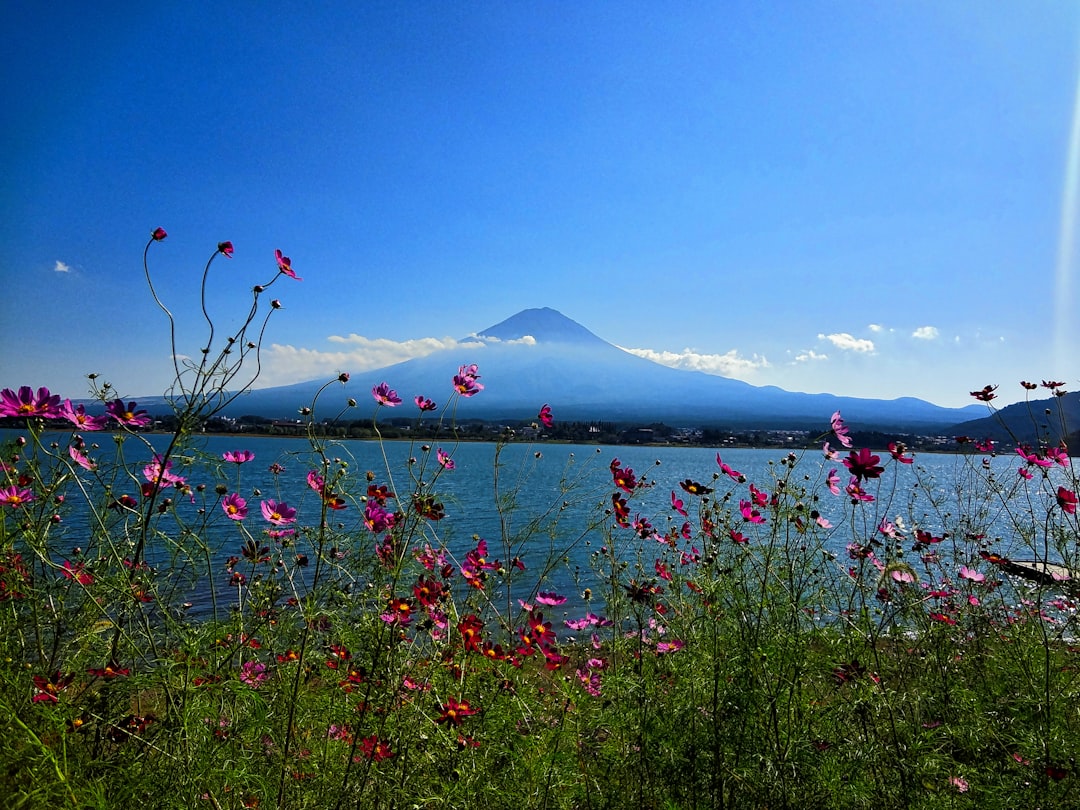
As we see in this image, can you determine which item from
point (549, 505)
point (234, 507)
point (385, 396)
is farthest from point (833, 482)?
point (549, 505)

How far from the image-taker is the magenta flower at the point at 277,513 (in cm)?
180

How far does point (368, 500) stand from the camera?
2094mm

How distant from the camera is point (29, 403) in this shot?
150cm

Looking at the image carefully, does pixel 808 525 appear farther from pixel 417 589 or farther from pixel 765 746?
pixel 417 589

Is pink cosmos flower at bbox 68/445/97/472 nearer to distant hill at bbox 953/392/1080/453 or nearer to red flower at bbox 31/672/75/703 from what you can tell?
red flower at bbox 31/672/75/703

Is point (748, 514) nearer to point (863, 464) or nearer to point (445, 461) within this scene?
point (863, 464)

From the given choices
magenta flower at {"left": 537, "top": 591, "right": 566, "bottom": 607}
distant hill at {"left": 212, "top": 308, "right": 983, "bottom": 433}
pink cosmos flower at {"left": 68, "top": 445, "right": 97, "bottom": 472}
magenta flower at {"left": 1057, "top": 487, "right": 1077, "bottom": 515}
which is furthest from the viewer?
distant hill at {"left": 212, "top": 308, "right": 983, "bottom": 433}

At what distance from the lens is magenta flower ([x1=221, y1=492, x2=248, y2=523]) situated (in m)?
1.83

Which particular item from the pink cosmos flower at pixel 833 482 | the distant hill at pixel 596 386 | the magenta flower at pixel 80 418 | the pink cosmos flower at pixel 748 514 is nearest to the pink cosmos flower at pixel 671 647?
the pink cosmos flower at pixel 748 514

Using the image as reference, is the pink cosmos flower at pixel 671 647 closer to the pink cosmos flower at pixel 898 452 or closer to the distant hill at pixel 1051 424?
the pink cosmos flower at pixel 898 452

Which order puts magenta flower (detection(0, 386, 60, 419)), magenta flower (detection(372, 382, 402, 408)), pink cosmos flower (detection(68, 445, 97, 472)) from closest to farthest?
magenta flower (detection(0, 386, 60, 419)) → pink cosmos flower (detection(68, 445, 97, 472)) → magenta flower (detection(372, 382, 402, 408))

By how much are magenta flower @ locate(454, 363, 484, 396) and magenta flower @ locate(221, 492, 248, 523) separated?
28.4 inches

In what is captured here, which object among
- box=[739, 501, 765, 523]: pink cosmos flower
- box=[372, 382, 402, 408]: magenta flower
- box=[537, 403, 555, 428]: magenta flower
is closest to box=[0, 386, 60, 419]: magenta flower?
box=[372, 382, 402, 408]: magenta flower

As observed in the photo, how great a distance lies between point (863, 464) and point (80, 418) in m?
2.12
